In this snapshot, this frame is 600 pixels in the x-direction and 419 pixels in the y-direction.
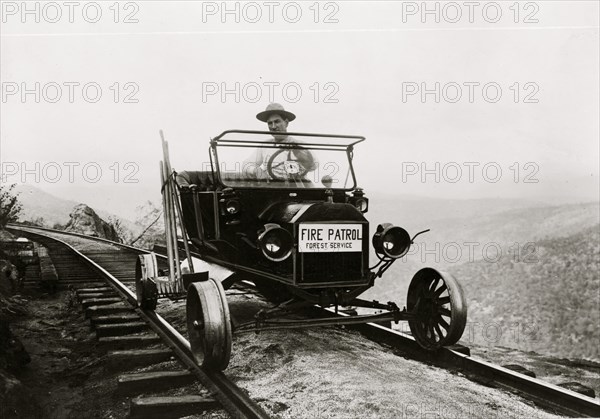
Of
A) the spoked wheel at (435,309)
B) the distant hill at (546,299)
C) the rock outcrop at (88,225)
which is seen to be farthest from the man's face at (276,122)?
the rock outcrop at (88,225)

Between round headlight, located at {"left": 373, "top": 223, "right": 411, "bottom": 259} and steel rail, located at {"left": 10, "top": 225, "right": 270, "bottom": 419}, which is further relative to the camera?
round headlight, located at {"left": 373, "top": 223, "right": 411, "bottom": 259}

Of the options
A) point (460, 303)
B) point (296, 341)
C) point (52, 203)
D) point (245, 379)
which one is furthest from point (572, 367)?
point (52, 203)

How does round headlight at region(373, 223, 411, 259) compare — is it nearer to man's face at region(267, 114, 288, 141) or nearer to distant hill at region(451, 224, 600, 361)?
man's face at region(267, 114, 288, 141)

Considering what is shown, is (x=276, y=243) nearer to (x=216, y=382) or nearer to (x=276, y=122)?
(x=216, y=382)

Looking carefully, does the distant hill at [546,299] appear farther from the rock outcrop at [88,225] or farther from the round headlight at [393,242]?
the rock outcrop at [88,225]

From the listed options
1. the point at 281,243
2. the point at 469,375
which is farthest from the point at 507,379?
the point at 281,243

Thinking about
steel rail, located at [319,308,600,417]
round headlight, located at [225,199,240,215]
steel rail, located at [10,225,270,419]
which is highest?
round headlight, located at [225,199,240,215]

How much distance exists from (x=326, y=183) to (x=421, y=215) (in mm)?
24783

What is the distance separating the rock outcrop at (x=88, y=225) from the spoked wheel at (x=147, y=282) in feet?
46.9

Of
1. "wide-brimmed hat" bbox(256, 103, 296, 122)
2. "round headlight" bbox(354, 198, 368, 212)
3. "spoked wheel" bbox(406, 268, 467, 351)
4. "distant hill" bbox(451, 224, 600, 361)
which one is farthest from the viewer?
"distant hill" bbox(451, 224, 600, 361)

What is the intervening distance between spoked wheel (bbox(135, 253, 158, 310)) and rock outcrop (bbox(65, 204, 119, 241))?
14.3 metres

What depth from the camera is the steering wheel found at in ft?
16.4

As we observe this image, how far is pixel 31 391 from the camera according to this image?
355 centimetres

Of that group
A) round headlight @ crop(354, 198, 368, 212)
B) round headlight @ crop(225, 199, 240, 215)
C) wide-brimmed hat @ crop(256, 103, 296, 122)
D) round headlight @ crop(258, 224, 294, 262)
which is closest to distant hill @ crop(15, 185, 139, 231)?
wide-brimmed hat @ crop(256, 103, 296, 122)
